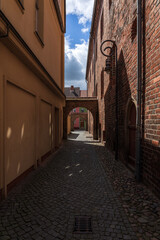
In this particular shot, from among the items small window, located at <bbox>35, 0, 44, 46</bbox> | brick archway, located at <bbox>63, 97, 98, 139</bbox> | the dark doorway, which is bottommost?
the dark doorway

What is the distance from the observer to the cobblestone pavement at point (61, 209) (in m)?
2.05

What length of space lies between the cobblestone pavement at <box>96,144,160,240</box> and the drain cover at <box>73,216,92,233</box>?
66cm

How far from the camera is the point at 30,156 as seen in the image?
4.65 m

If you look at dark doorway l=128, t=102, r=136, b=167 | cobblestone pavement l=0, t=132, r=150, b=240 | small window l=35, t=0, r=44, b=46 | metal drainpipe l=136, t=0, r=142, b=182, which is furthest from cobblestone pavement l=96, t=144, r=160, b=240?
small window l=35, t=0, r=44, b=46

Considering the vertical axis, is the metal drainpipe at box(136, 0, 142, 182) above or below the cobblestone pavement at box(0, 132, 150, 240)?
above

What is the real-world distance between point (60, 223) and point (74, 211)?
384mm

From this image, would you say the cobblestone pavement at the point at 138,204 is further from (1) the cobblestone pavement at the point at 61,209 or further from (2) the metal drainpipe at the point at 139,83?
(2) the metal drainpipe at the point at 139,83

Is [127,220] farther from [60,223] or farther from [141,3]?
[141,3]

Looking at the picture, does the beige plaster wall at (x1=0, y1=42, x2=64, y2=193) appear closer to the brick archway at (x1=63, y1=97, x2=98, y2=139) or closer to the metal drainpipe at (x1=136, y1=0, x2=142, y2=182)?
the metal drainpipe at (x1=136, y1=0, x2=142, y2=182)

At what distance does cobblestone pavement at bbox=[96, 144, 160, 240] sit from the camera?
2.10m

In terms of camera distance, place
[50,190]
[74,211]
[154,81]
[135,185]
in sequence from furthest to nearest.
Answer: [135,185] → [50,190] → [154,81] → [74,211]

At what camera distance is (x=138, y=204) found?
278cm

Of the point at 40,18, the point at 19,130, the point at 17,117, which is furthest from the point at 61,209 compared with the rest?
the point at 40,18

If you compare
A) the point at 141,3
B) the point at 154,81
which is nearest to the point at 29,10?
the point at 141,3
